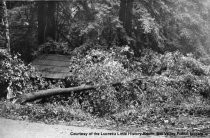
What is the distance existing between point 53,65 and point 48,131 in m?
6.57

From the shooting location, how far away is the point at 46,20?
16297mm

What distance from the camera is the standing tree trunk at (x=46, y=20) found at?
16.1 meters

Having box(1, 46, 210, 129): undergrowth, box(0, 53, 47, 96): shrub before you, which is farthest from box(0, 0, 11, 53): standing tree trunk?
box(1, 46, 210, 129): undergrowth

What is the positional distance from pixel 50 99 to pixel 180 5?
749cm

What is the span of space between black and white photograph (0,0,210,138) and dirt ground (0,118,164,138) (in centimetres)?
2

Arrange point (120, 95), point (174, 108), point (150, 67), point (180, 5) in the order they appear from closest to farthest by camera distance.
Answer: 1. point (174, 108)
2. point (120, 95)
3. point (150, 67)
4. point (180, 5)

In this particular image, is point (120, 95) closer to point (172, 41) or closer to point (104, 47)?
point (104, 47)

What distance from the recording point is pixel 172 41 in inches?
603

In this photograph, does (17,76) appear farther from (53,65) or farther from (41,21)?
(41,21)

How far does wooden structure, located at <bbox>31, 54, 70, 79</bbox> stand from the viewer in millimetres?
12750

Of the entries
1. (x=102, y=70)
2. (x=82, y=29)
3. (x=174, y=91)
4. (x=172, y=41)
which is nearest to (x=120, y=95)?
(x=102, y=70)

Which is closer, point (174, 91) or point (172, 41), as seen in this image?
point (174, 91)

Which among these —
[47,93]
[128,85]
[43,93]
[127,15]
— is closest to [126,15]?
[127,15]

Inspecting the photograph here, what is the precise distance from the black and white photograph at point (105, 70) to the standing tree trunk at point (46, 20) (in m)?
0.05
